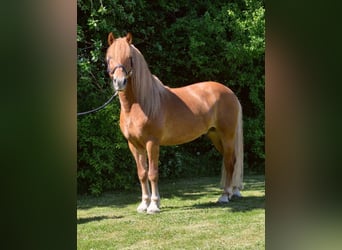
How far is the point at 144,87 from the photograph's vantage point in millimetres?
3398

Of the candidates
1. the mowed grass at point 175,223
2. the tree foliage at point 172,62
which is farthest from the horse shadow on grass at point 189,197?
the tree foliage at point 172,62

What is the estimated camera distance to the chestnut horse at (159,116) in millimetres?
3277

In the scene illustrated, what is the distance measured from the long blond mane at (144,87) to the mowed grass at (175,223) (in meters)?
0.82

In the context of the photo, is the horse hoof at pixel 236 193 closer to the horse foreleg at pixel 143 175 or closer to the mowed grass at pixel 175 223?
the mowed grass at pixel 175 223

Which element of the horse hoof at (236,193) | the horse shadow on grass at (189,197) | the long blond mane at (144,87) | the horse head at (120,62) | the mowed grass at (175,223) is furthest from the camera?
the horse hoof at (236,193)

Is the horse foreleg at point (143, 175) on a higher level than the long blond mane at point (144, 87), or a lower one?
lower

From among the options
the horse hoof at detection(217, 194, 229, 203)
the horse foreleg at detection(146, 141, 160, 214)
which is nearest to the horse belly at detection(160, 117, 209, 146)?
the horse foreleg at detection(146, 141, 160, 214)
